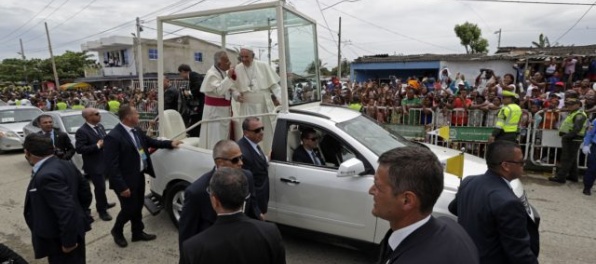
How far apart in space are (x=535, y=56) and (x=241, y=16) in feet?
43.0

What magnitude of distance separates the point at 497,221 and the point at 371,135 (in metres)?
1.98

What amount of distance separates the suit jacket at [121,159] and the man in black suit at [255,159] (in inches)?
58.4

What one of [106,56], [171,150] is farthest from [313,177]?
[106,56]

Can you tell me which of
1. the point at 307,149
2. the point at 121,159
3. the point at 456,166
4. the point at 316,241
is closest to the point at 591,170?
the point at 456,166

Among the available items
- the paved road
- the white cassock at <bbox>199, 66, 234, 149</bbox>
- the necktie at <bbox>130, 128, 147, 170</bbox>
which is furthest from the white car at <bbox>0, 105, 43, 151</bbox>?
the white cassock at <bbox>199, 66, 234, 149</bbox>

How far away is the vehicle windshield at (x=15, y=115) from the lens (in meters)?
11.3

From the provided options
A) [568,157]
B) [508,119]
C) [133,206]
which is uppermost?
[508,119]

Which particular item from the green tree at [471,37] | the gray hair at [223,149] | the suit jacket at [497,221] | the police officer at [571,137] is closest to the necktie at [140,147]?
the gray hair at [223,149]

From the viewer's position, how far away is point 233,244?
1.76 m

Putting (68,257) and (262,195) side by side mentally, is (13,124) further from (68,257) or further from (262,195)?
(262,195)

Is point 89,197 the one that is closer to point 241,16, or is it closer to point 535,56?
point 241,16

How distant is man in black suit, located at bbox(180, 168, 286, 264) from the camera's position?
1.74 metres

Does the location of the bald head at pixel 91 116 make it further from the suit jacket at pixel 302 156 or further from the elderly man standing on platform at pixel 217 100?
the suit jacket at pixel 302 156

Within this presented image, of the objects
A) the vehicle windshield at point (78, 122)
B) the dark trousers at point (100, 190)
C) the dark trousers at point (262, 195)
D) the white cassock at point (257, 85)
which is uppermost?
the white cassock at point (257, 85)
